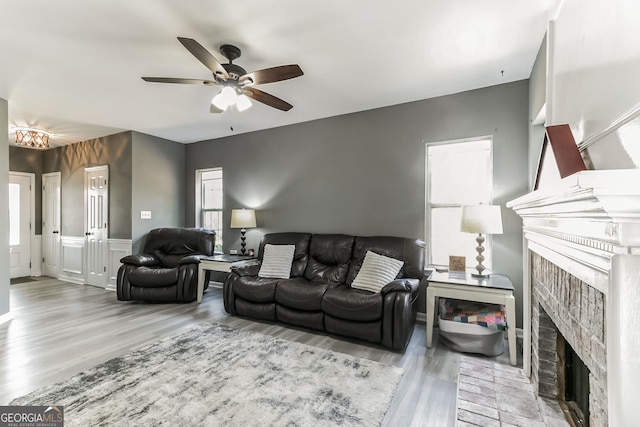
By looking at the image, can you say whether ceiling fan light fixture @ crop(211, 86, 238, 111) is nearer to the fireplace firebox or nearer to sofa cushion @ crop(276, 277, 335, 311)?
sofa cushion @ crop(276, 277, 335, 311)

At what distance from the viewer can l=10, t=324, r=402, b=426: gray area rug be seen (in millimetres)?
1768

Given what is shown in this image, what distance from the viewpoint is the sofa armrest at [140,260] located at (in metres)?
4.21

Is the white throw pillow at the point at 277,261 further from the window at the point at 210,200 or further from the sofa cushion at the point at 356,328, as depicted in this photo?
the window at the point at 210,200

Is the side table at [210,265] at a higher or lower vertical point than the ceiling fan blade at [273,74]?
lower

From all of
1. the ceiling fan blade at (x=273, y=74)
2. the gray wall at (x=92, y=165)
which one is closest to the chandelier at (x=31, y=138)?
the gray wall at (x=92, y=165)

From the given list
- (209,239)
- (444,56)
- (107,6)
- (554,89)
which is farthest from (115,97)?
(554,89)

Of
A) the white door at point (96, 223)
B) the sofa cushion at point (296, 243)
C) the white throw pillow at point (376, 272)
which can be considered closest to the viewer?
the white throw pillow at point (376, 272)

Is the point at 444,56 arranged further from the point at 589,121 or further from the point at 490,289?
the point at 490,289

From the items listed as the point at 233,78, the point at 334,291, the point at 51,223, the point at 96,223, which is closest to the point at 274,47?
the point at 233,78

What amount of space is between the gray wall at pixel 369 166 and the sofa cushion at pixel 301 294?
3.48 feet

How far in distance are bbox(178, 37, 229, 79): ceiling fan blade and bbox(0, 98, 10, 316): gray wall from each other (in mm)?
3118

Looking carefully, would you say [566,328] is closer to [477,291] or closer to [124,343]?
[477,291]

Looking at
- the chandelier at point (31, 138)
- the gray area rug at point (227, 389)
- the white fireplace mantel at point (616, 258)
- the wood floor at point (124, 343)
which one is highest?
the chandelier at point (31, 138)

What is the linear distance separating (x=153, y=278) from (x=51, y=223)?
3.75 meters
